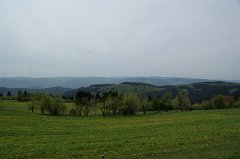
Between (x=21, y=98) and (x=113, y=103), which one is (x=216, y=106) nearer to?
(x=113, y=103)

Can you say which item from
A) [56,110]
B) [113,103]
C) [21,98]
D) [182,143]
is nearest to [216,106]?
[113,103]

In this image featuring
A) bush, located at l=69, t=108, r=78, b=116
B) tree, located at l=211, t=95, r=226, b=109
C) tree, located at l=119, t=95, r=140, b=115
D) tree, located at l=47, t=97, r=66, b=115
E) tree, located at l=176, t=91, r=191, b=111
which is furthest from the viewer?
tree, located at l=211, t=95, r=226, b=109

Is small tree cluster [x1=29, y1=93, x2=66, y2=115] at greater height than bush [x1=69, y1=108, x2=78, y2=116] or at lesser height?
greater

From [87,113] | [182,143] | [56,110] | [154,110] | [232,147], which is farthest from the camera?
[154,110]

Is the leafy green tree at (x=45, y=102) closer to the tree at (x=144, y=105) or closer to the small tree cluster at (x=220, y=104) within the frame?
the tree at (x=144, y=105)

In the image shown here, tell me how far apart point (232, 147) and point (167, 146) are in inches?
200

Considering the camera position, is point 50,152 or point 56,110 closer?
point 50,152

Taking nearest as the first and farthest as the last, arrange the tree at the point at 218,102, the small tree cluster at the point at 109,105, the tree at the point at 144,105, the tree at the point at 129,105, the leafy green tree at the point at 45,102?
the leafy green tree at the point at 45,102 < the tree at the point at 129,105 < the small tree cluster at the point at 109,105 < the tree at the point at 144,105 < the tree at the point at 218,102

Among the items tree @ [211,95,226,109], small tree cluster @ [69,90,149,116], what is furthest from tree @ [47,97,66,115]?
tree @ [211,95,226,109]

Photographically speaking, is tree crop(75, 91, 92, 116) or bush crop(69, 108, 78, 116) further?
tree crop(75, 91, 92, 116)

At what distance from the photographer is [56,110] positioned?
10762cm

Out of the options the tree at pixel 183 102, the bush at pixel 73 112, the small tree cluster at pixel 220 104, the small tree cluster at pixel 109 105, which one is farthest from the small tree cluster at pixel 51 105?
the small tree cluster at pixel 220 104

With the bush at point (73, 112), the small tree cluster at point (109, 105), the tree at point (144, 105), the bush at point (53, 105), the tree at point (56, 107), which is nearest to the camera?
the tree at point (56, 107)

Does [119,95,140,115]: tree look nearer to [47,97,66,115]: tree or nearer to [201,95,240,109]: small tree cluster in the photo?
[47,97,66,115]: tree
